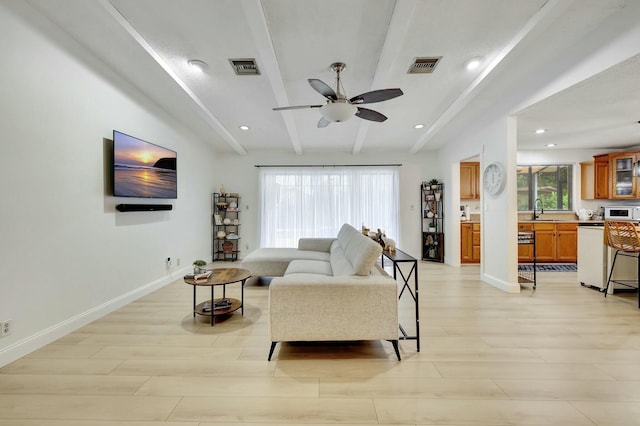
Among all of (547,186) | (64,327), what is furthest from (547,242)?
(64,327)

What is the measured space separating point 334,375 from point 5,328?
93.4 inches

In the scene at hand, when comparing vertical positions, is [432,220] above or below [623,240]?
above

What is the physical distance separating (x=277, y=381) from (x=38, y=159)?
2556 mm

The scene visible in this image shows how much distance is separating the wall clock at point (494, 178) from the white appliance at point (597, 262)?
142 centimetres

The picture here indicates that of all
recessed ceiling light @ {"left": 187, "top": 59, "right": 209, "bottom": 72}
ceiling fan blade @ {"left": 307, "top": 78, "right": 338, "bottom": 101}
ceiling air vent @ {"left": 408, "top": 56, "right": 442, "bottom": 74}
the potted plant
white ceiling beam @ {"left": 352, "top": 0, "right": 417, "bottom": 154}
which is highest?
recessed ceiling light @ {"left": 187, "top": 59, "right": 209, "bottom": 72}

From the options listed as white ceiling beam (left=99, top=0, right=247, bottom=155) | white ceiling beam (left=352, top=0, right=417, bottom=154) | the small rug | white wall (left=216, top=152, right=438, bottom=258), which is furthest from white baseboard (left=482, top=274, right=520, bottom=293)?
Answer: white ceiling beam (left=99, top=0, right=247, bottom=155)

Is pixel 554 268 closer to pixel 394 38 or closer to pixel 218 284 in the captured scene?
pixel 394 38

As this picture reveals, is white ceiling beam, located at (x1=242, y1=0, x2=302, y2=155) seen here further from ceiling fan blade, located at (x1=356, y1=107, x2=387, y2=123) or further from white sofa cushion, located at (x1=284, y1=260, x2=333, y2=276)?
white sofa cushion, located at (x1=284, y1=260, x2=333, y2=276)

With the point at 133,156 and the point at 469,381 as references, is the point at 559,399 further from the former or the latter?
the point at 133,156

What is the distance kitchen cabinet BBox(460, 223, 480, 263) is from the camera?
207 inches

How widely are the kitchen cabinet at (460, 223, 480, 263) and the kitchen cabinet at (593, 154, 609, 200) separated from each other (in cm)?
269

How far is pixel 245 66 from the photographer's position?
2.77 meters

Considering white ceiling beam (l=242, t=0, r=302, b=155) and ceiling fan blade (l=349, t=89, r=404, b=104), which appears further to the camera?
ceiling fan blade (l=349, t=89, r=404, b=104)

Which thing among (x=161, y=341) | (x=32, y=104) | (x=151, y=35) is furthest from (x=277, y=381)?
(x=151, y=35)
